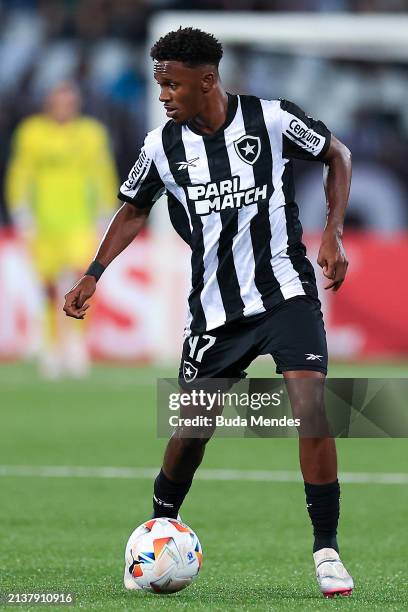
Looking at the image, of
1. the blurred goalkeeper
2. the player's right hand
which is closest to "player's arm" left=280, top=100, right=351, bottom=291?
the player's right hand

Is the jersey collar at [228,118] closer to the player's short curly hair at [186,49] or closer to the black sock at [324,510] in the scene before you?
the player's short curly hair at [186,49]

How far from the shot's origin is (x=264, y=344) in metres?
5.36

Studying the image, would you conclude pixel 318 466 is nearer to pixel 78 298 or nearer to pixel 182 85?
pixel 78 298

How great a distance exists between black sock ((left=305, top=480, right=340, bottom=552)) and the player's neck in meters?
1.31

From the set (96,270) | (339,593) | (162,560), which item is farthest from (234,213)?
(339,593)

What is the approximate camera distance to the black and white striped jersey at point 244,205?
5383mm

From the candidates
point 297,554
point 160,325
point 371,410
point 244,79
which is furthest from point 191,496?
point 244,79

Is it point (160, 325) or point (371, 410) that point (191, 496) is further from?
point (160, 325)

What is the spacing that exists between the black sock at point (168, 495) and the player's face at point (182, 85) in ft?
4.38

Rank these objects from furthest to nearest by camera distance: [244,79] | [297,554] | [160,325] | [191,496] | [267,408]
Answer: [244,79] < [160,325] < [191,496] < [297,554] < [267,408]

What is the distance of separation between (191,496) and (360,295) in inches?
317

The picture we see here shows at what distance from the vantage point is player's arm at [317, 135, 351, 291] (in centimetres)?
515

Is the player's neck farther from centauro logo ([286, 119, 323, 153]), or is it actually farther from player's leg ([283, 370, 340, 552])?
player's leg ([283, 370, 340, 552])

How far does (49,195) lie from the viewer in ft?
51.2
